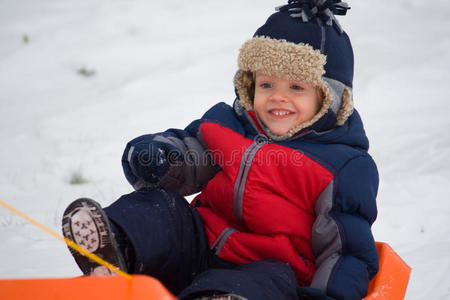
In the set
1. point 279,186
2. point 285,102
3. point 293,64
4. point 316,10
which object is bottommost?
point 279,186

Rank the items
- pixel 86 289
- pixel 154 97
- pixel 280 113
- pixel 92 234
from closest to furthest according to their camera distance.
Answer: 1. pixel 86 289
2. pixel 92 234
3. pixel 280 113
4. pixel 154 97

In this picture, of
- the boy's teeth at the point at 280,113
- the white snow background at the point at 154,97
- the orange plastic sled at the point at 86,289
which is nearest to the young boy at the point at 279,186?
the boy's teeth at the point at 280,113

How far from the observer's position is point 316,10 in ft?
5.57

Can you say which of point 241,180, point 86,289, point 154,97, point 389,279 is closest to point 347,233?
point 389,279

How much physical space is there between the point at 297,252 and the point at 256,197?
0.22 m

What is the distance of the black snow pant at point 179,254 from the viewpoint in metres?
1.26

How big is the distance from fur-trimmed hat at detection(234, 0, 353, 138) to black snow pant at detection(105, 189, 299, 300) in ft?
1.56

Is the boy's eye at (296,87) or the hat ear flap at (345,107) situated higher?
the boy's eye at (296,87)

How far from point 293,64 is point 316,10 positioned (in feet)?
0.75

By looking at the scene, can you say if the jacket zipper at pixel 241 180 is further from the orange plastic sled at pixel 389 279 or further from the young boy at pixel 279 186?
the orange plastic sled at pixel 389 279

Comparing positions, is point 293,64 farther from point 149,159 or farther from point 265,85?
point 149,159

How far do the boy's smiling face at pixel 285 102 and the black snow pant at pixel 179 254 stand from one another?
1.40 ft

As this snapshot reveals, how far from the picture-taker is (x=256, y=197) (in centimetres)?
164

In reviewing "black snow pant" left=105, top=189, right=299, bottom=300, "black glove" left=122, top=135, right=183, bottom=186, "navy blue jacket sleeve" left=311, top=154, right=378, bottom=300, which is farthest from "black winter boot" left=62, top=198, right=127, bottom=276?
"navy blue jacket sleeve" left=311, top=154, right=378, bottom=300
